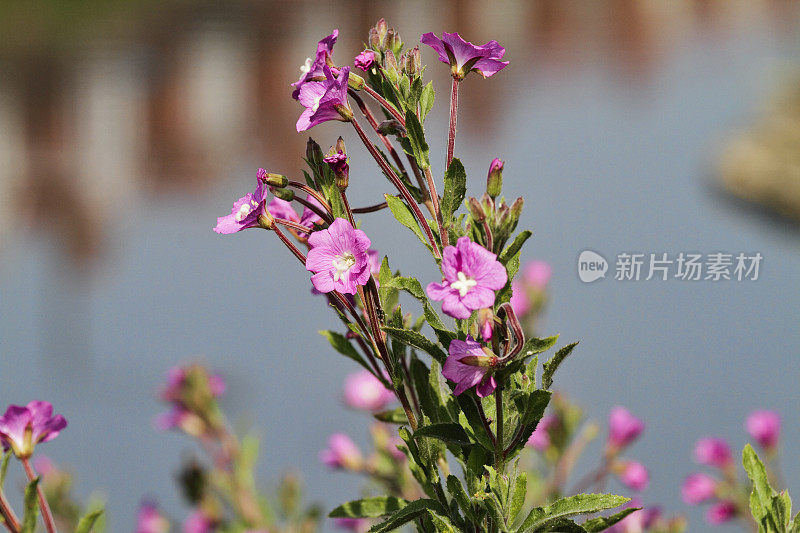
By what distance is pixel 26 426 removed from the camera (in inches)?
22.3

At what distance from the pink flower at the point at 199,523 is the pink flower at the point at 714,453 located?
662 mm

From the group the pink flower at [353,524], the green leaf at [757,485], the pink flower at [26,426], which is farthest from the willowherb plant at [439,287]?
the pink flower at [353,524]

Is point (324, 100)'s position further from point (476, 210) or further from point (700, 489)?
point (700, 489)

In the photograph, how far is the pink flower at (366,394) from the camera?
108cm

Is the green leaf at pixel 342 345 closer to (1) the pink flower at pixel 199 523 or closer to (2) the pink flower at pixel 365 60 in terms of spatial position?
(2) the pink flower at pixel 365 60

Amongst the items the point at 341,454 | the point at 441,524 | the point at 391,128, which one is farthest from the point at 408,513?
the point at 341,454

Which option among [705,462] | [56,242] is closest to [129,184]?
[56,242]

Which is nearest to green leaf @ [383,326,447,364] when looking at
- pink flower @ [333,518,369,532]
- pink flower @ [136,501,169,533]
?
pink flower @ [333,518,369,532]

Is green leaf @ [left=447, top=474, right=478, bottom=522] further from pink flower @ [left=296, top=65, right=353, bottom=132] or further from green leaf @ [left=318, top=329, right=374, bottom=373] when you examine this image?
pink flower @ [left=296, top=65, right=353, bottom=132]

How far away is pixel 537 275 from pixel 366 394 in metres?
0.29

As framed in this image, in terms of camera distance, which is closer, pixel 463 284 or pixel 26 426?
pixel 463 284

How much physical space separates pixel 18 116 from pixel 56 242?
0.88 m

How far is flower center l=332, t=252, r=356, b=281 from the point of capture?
0.46 m

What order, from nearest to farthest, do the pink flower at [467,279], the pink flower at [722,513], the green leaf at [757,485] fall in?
the pink flower at [467,279]
the green leaf at [757,485]
the pink flower at [722,513]
